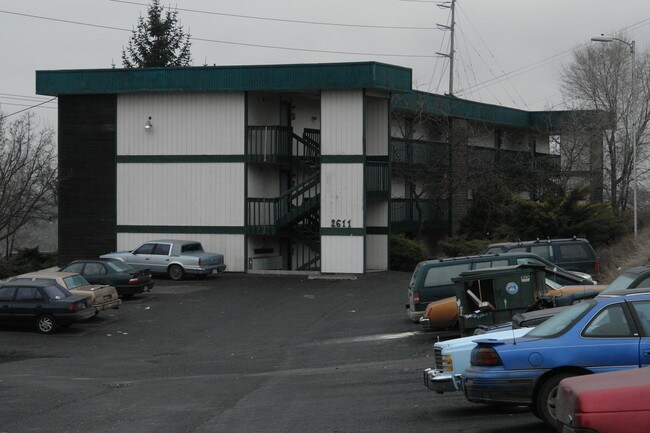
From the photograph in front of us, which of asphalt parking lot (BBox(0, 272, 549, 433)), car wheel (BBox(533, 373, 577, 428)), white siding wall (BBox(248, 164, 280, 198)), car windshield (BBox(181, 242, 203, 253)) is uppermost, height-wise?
white siding wall (BBox(248, 164, 280, 198))

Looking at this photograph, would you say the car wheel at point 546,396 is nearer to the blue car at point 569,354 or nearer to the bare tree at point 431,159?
the blue car at point 569,354

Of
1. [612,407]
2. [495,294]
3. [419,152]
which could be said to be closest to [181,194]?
[419,152]

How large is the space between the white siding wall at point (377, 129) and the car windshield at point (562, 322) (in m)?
29.7

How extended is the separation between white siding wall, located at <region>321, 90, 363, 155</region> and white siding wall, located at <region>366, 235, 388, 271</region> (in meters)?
5.48

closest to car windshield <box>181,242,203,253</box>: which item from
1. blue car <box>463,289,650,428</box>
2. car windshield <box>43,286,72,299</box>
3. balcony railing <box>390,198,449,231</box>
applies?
car windshield <box>43,286,72,299</box>

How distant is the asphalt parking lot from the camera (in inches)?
507

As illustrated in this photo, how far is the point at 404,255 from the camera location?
41.1 metres

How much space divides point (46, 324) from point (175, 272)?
1151cm

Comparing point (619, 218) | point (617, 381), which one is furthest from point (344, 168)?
point (617, 381)

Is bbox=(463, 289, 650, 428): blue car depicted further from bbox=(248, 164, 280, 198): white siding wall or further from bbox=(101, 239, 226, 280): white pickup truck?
bbox=(248, 164, 280, 198): white siding wall

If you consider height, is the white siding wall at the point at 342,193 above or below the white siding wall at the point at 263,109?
below

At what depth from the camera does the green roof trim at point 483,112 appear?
46812 mm

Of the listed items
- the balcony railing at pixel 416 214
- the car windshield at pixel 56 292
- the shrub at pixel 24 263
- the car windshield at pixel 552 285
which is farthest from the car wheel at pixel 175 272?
the car windshield at pixel 552 285

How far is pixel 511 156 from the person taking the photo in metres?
56.5
